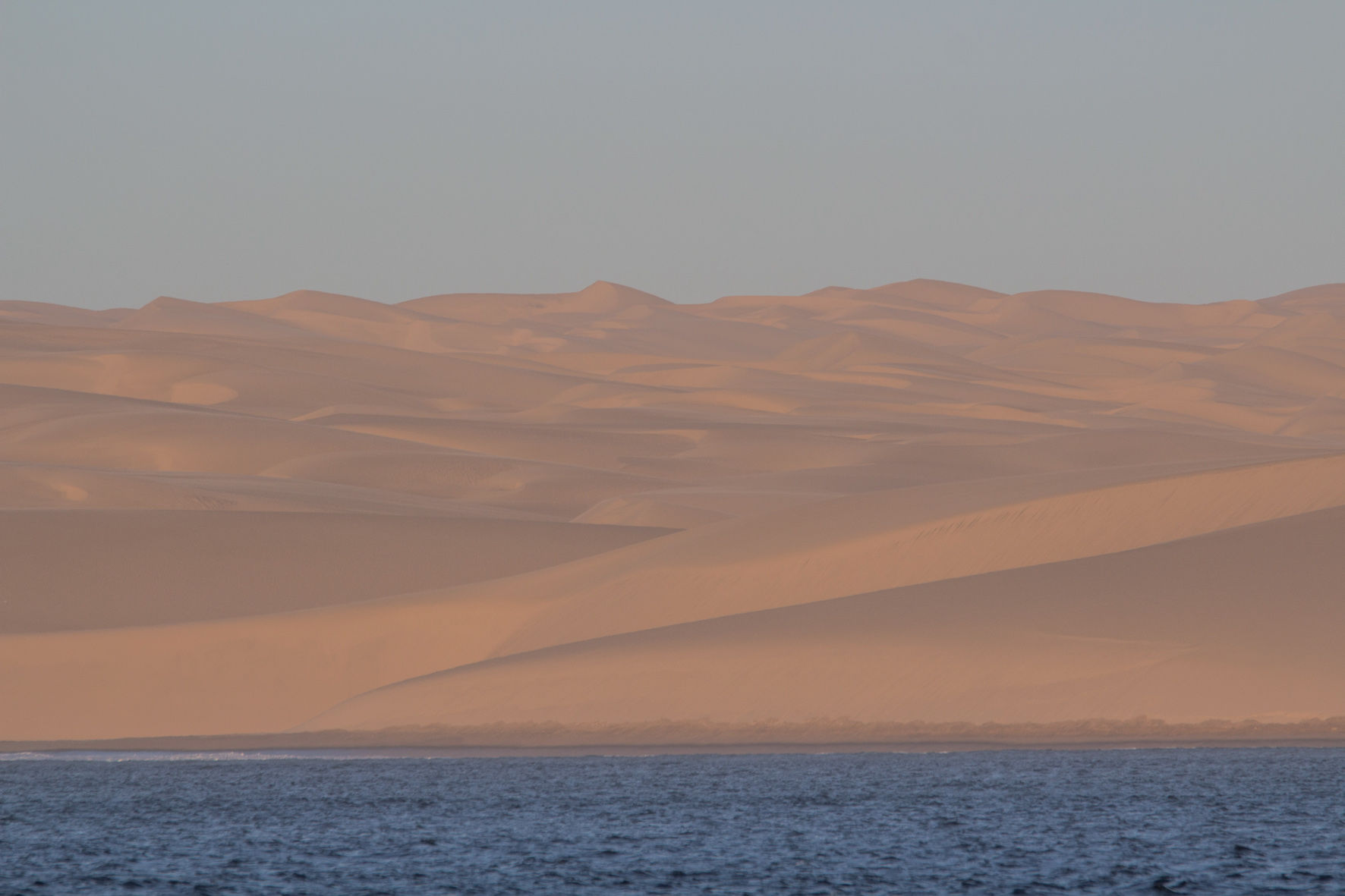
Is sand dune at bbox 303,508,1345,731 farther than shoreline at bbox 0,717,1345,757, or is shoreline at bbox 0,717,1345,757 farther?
sand dune at bbox 303,508,1345,731

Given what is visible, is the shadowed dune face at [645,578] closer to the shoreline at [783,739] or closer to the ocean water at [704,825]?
the shoreline at [783,739]

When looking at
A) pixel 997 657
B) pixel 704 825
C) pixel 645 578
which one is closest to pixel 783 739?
pixel 997 657

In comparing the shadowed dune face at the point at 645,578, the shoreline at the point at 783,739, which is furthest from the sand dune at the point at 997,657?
the shoreline at the point at 783,739

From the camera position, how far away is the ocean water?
22500 millimetres

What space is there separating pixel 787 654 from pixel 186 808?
13.1 metres

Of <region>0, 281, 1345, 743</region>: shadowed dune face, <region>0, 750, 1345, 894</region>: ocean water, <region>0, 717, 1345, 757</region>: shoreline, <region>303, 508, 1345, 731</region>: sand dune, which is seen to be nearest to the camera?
<region>0, 750, 1345, 894</region>: ocean water

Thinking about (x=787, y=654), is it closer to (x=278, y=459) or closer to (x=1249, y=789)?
(x=1249, y=789)

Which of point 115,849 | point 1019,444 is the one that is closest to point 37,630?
point 115,849

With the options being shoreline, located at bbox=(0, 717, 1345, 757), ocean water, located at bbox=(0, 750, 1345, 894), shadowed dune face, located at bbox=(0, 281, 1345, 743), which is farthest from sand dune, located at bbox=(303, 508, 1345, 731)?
ocean water, located at bbox=(0, 750, 1345, 894)

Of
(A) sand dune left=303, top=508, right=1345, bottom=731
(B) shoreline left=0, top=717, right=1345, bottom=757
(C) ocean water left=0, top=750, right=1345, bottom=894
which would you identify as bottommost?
(C) ocean water left=0, top=750, right=1345, bottom=894

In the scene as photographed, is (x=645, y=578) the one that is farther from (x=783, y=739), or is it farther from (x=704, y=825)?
(x=704, y=825)

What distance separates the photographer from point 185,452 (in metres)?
91.9

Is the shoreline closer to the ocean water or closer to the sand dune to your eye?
the sand dune

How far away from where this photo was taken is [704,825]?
89.1 ft
